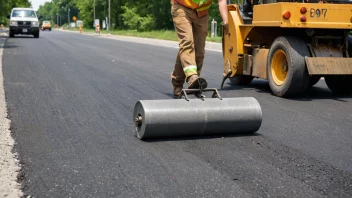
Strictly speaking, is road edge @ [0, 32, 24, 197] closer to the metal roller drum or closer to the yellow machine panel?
the metal roller drum

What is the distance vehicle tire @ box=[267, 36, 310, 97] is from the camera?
23.8 feet

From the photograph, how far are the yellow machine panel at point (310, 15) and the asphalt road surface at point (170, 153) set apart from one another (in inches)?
41.8

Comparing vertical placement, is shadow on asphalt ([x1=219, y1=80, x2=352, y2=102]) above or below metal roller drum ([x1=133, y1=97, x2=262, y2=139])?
below

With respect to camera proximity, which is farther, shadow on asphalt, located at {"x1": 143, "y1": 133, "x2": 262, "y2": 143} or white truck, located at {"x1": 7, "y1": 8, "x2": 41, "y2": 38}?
white truck, located at {"x1": 7, "y1": 8, "x2": 41, "y2": 38}

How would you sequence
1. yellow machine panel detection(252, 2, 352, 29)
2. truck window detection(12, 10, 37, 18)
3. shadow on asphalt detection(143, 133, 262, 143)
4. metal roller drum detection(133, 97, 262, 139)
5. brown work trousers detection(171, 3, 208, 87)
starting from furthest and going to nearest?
1. truck window detection(12, 10, 37, 18)
2. yellow machine panel detection(252, 2, 352, 29)
3. brown work trousers detection(171, 3, 208, 87)
4. shadow on asphalt detection(143, 133, 262, 143)
5. metal roller drum detection(133, 97, 262, 139)

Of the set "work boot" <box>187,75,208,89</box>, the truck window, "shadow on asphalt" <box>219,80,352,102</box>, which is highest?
the truck window

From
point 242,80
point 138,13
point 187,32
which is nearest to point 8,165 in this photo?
point 187,32

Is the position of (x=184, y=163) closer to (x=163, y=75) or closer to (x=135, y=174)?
(x=135, y=174)

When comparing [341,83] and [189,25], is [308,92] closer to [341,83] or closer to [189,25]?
[341,83]

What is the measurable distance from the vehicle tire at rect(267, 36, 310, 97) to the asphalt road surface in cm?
20

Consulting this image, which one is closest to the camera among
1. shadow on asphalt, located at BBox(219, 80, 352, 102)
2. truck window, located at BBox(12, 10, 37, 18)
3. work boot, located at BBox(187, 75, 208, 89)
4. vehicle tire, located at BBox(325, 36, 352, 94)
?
work boot, located at BBox(187, 75, 208, 89)

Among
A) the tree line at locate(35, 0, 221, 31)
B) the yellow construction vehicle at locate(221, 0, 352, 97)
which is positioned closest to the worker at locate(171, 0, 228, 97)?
the yellow construction vehicle at locate(221, 0, 352, 97)

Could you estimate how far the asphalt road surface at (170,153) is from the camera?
3420mm

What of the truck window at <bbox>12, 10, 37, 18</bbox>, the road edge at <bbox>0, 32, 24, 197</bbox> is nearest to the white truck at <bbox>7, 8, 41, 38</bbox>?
the truck window at <bbox>12, 10, 37, 18</bbox>
